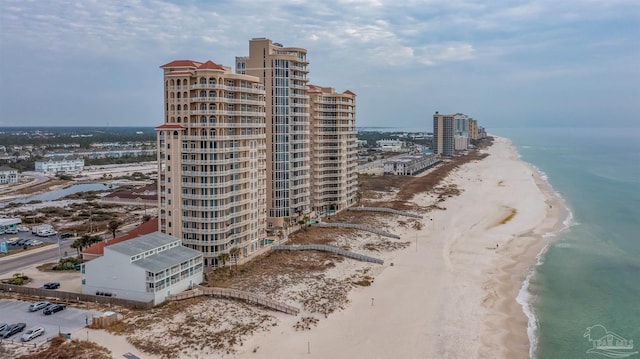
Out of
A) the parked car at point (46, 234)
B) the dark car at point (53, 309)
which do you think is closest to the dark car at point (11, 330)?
the dark car at point (53, 309)

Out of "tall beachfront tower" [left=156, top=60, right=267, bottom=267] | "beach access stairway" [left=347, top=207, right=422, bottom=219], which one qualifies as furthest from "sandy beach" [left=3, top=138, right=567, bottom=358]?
"beach access stairway" [left=347, top=207, right=422, bottom=219]

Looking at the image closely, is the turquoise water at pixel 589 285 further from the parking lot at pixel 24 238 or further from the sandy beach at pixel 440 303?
the parking lot at pixel 24 238

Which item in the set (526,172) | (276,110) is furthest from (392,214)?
(526,172)

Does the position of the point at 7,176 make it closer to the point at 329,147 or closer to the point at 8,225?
the point at 8,225

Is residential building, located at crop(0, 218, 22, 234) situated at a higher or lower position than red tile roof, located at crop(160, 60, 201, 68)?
lower

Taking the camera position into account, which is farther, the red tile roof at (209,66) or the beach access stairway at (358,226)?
the beach access stairway at (358,226)

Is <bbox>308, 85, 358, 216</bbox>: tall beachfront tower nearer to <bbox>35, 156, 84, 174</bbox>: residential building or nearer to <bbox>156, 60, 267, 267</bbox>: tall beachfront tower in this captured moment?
<bbox>156, 60, 267, 267</bbox>: tall beachfront tower
